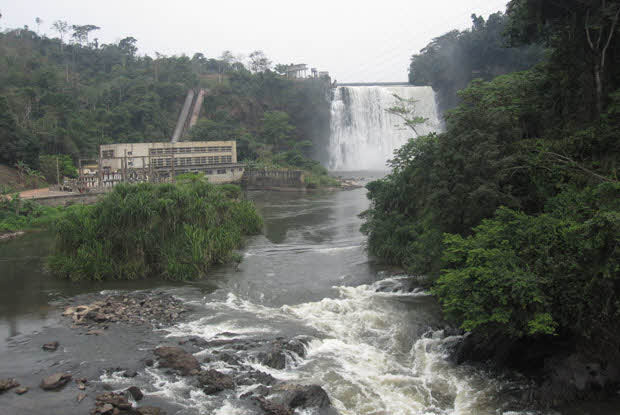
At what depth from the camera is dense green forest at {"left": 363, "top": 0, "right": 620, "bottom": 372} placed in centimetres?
798

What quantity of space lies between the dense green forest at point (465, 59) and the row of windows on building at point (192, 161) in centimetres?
2376

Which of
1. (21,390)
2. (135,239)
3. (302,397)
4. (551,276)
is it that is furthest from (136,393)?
(135,239)

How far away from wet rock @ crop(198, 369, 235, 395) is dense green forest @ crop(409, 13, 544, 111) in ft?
153

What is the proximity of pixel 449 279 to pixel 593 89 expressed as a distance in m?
6.10

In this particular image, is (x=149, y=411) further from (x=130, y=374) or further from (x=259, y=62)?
(x=259, y=62)

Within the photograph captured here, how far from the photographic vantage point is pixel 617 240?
24.2ft

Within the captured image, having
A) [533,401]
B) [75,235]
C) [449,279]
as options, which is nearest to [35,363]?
[75,235]

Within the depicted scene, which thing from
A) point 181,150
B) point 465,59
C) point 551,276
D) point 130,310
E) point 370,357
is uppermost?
point 465,59

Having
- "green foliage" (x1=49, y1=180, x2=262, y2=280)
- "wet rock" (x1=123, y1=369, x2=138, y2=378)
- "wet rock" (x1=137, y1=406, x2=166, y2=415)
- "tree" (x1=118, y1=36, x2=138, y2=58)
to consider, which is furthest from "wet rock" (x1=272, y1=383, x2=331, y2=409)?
"tree" (x1=118, y1=36, x2=138, y2=58)

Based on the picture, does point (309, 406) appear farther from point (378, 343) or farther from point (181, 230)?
point (181, 230)

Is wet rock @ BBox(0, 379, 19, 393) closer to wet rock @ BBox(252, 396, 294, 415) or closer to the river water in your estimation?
the river water

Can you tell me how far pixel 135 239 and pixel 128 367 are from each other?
664cm

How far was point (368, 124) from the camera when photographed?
5731cm

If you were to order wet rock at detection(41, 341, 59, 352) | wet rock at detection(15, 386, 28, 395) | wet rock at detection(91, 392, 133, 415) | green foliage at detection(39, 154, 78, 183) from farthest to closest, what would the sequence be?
green foliage at detection(39, 154, 78, 183) < wet rock at detection(41, 341, 59, 352) < wet rock at detection(15, 386, 28, 395) < wet rock at detection(91, 392, 133, 415)
